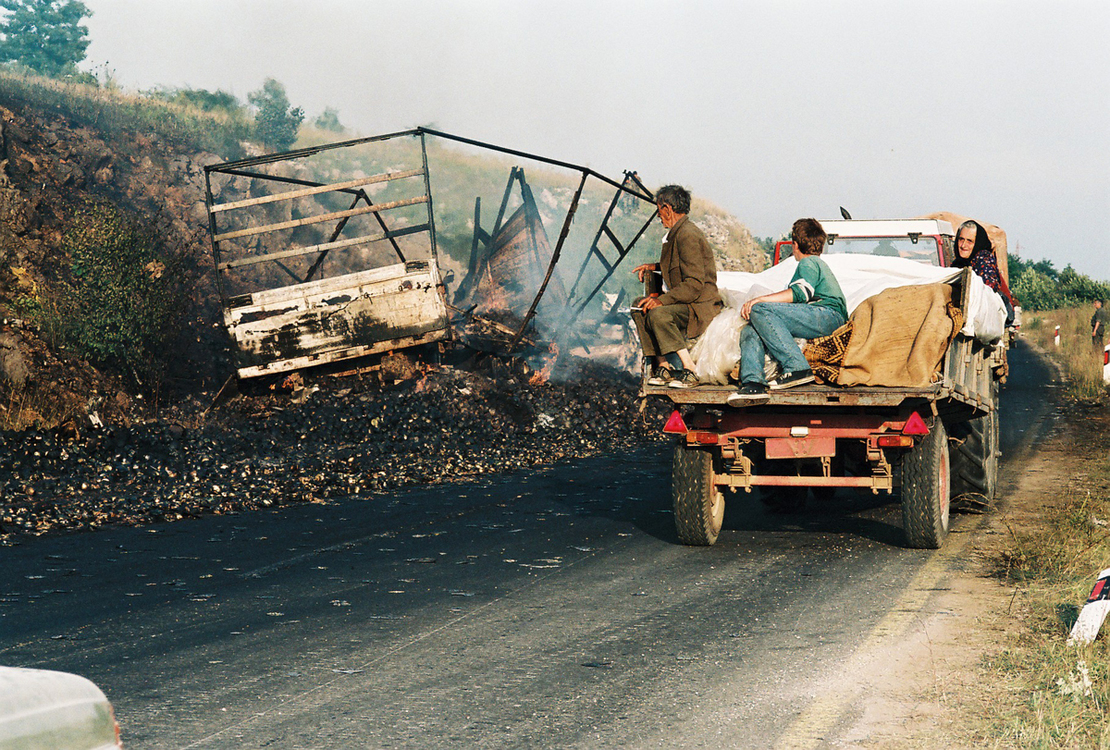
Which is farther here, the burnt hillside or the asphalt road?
the burnt hillside

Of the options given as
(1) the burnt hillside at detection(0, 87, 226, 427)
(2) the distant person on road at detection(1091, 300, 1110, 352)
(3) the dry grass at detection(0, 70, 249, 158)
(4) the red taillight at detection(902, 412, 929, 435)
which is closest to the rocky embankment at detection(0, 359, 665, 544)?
(1) the burnt hillside at detection(0, 87, 226, 427)

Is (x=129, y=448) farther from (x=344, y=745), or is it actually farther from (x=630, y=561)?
(x=344, y=745)

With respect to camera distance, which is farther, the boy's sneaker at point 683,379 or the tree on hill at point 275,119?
the tree on hill at point 275,119

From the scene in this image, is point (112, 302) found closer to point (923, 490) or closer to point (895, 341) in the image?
point (895, 341)

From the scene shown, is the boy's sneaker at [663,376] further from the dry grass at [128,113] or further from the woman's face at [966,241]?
the dry grass at [128,113]

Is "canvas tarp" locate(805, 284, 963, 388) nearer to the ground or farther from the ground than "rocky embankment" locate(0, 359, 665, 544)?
farther from the ground

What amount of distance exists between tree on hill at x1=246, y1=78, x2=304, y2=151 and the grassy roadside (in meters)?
34.7

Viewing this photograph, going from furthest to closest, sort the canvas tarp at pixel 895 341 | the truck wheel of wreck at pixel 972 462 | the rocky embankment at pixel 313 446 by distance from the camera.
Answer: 1. the rocky embankment at pixel 313 446
2. the truck wheel of wreck at pixel 972 462
3. the canvas tarp at pixel 895 341

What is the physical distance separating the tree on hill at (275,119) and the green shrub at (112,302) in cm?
2306

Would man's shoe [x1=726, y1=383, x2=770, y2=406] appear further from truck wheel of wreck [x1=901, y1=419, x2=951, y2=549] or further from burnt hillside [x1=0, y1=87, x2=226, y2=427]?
burnt hillside [x1=0, y1=87, x2=226, y2=427]

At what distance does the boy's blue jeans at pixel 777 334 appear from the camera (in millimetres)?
7391

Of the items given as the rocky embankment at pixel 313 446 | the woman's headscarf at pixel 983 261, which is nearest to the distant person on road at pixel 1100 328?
the rocky embankment at pixel 313 446

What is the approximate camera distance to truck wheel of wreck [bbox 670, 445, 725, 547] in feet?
26.1

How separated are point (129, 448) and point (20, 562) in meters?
5.21
